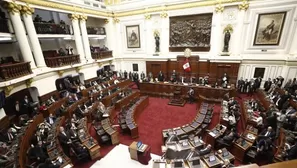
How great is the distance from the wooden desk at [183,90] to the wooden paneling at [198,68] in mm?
2579

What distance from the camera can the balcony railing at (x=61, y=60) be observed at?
1160cm

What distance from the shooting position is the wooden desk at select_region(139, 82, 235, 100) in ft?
39.2

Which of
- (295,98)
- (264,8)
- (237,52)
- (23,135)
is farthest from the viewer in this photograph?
(237,52)

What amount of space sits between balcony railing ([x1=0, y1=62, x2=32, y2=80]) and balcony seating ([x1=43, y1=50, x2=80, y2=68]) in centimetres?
193

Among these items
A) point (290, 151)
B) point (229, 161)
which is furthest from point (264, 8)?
point (229, 161)

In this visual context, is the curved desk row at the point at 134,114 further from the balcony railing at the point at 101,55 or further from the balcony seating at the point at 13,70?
the balcony railing at the point at 101,55

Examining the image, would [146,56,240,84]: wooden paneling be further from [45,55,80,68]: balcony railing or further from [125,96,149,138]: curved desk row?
[45,55,80,68]: balcony railing

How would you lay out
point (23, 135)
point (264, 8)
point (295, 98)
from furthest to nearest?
point (264, 8) < point (295, 98) < point (23, 135)

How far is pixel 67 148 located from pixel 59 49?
34.9 feet

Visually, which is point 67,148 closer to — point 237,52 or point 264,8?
point 237,52

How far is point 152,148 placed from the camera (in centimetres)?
744

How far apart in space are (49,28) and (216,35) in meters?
14.2

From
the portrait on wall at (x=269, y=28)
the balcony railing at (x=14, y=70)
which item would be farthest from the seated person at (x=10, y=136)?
the portrait on wall at (x=269, y=28)

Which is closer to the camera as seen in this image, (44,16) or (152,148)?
(152,148)
